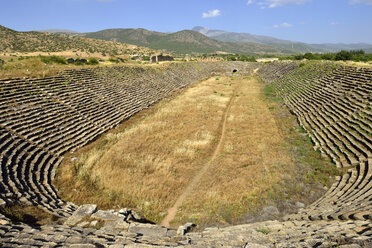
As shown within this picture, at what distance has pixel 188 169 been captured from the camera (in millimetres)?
13023

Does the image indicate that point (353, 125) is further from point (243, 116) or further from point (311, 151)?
point (243, 116)

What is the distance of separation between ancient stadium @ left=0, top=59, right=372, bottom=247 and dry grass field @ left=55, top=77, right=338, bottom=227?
0.07 m

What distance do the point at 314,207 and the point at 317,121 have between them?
12.3m

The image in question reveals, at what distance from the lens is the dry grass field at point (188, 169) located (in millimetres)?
9906

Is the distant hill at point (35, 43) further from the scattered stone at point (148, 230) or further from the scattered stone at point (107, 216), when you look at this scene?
the scattered stone at point (148, 230)

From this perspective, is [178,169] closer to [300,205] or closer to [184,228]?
[184,228]

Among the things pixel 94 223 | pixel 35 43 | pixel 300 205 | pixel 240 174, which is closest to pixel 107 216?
pixel 94 223

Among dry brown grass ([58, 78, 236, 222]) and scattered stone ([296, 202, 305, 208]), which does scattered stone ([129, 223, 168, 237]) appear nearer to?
dry brown grass ([58, 78, 236, 222])

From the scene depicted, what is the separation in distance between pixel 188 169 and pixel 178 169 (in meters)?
0.66

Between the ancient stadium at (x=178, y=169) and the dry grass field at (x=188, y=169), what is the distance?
0.07 m

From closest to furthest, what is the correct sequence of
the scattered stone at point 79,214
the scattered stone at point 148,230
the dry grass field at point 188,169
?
1. the scattered stone at point 148,230
2. the scattered stone at point 79,214
3. the dry grass field at point 188,169

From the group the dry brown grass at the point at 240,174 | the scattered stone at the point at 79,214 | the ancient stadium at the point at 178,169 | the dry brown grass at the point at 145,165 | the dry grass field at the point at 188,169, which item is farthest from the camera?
the dry brown grass at the point at 145,165

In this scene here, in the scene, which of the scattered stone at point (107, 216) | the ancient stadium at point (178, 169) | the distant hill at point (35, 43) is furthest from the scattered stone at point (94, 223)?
the distant hill at point (35, 43)

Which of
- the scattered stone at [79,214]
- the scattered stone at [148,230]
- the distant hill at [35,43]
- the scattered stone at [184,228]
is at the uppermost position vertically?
the distant hill at [35,43]
